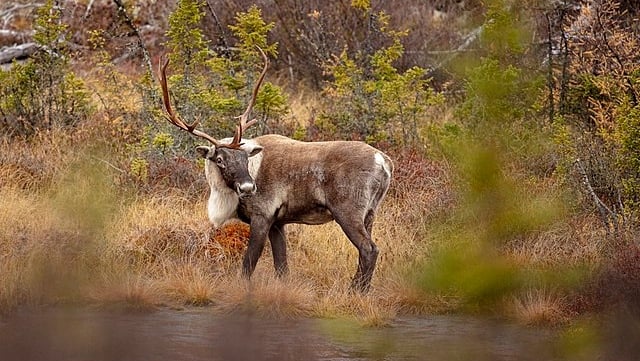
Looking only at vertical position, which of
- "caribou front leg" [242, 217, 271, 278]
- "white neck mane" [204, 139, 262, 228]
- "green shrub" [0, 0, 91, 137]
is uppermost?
"white neck mane" [204, 139, 262, 228]

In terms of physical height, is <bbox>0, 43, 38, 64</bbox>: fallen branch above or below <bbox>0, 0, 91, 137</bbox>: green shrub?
below

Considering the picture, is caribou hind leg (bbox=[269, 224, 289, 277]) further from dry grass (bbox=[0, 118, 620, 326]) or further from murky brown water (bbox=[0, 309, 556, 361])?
murky brown water (bbox=[0, 309, 556, 361])

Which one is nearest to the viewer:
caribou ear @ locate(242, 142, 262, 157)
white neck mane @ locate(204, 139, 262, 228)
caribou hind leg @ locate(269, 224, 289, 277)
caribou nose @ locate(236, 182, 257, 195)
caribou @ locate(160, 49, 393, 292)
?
caribou nose @ locate(236, 182, 257, 195)

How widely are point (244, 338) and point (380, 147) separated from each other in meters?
6.73

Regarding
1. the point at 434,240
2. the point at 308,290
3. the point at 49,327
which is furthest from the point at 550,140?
the point at 49,327

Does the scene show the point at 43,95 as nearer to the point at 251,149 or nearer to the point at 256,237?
the point at 251,149

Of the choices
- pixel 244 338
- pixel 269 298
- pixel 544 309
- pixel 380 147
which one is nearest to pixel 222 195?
pixel 269 298

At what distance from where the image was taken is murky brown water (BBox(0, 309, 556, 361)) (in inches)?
315

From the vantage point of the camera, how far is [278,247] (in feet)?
34.7

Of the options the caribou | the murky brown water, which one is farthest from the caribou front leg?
the murky brown water

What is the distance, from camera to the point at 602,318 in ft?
27.0

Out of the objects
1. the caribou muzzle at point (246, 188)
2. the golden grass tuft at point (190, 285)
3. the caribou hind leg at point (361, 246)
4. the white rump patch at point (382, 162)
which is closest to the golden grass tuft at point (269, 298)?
the golden grass tuft at point (190, 285)

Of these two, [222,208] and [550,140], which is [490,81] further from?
[550,140]

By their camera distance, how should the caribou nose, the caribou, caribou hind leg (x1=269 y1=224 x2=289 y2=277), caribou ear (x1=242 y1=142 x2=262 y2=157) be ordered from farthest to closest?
caribou hind leg (x1=269 y1=224 x2=289 y2=277) → caribou ear (x1=242 y1=142 x2=262 y2=157) → the caribou → the caribou nose
